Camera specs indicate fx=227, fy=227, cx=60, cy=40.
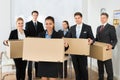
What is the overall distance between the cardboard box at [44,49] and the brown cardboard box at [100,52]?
105cm

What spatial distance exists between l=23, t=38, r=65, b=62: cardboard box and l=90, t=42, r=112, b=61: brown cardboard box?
1.05 m

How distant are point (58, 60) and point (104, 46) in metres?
1.12

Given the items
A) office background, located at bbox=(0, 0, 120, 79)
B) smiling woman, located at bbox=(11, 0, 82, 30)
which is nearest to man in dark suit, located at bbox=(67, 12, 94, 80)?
office background, located at bbox=(0, 0, 120, 79)

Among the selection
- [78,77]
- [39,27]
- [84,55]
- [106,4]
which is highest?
[106,4]

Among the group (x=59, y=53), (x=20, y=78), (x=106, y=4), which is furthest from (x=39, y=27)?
(x=59, y=53)

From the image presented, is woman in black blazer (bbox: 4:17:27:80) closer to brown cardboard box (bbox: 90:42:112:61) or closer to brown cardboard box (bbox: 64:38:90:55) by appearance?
brown cardboard box (bbox: 64:38:90:55)

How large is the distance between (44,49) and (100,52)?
1.20m

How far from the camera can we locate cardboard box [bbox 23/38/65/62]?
293cm

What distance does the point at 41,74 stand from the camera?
10.6 feet

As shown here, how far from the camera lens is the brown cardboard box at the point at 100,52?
3.75 meters

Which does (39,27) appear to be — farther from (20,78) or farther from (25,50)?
(25,50)

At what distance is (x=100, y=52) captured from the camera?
12.4 feet

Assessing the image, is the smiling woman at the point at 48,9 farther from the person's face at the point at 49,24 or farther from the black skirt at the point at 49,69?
the black skirt at the point at 49,69

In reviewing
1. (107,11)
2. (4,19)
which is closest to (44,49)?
(107,11)
